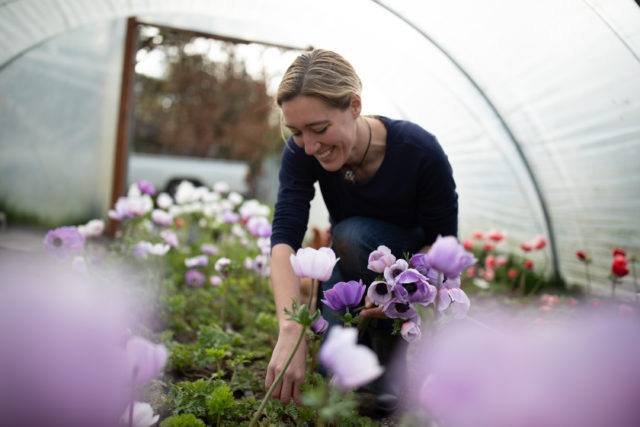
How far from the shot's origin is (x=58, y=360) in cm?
58

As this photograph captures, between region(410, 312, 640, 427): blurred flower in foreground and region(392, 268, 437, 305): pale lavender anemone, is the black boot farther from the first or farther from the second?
region(410, 312, 640, 427): blurred flower in foreground

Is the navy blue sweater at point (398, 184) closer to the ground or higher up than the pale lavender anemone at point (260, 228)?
higher up

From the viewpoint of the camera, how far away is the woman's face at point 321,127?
1364 millimetres

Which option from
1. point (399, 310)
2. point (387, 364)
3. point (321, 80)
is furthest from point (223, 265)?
point (399, 310)


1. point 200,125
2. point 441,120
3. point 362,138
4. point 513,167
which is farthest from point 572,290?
point 200,125

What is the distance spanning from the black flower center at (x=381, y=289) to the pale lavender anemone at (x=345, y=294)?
99 mm

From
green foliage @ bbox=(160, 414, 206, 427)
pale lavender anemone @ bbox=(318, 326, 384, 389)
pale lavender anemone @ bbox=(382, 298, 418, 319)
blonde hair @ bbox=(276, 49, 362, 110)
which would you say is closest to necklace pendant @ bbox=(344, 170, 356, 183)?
blonde hair @ bbox=(276, 49, 362, 110)

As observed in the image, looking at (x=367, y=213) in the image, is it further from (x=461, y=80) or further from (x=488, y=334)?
(x=461, y=80)

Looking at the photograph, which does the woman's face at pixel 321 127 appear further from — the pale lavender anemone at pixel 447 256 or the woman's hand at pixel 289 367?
the pale lavender anemone at pixel 447 256

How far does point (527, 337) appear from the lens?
0.60 m

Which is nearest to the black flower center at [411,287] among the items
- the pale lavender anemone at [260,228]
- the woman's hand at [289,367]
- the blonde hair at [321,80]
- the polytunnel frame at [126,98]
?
the woman's hand at [289,367]

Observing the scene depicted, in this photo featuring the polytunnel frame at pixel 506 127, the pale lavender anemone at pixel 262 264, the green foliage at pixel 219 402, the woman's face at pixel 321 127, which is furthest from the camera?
the polytunnel frame at pixel 506 127

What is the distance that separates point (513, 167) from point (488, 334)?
112 inches

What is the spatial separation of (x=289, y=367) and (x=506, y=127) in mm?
2489
